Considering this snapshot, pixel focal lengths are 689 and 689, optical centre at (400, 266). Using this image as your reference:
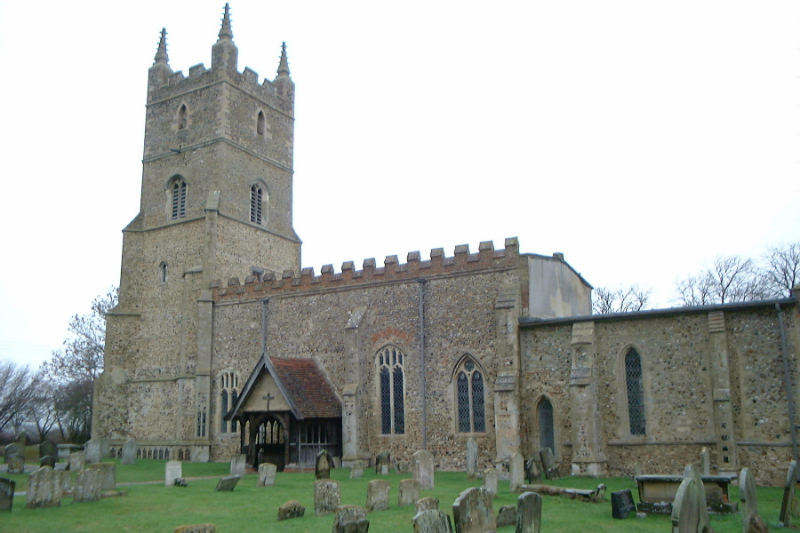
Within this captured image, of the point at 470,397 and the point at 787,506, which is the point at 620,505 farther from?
the point at 470,397

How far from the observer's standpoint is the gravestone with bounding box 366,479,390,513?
42.1ft

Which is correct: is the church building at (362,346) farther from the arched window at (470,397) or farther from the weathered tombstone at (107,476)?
the weathered tombstone at (107,476)

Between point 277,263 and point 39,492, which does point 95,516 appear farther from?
point 277,263

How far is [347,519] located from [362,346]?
1512 cm

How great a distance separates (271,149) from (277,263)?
5.73 m

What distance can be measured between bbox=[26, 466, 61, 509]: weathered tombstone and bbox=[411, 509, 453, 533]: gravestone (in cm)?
827

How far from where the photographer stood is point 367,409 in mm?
24641

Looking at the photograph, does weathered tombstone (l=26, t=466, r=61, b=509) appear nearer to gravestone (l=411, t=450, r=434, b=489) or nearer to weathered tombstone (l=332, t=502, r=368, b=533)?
weathered tombstone (l=332, t=502, r=368, b=533)

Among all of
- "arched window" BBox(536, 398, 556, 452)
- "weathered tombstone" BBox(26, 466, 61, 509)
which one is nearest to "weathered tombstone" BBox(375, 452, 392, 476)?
"arched window" BBox(536, 398, 556, 452)

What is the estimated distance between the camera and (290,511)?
1215 cm

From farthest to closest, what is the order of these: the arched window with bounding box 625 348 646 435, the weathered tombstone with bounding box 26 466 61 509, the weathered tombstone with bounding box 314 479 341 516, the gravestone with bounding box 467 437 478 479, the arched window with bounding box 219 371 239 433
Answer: the arched window with bounding box 219 371 239 433
the arched window with bounding box 625 348 646 435
the gravestone with bounding box 467 437 478 479
the weathered tombstone with bounding box 26 466 61 509
the weathered tombstone with bounding box 314 479 341 516

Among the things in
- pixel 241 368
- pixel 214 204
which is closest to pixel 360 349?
pixel 241 368

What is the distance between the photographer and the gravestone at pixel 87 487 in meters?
14.3

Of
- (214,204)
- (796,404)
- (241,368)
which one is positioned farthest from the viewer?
(214,204)
